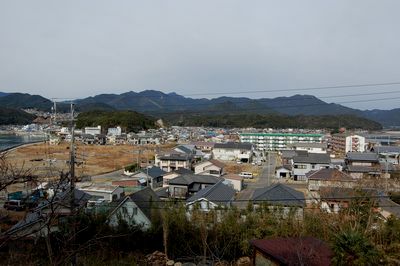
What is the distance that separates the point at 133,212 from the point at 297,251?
4.20 metres

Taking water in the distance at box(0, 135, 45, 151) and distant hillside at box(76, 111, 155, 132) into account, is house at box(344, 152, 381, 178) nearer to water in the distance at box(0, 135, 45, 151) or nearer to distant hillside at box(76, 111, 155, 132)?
water in the distance at box(0, 135, 45, 151)

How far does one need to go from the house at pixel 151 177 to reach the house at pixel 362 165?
10.1 m

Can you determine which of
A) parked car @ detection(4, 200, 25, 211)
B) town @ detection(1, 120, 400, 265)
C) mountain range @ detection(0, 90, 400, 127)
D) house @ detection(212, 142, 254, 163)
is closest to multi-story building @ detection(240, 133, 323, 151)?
town @ detection(1, 120, 400, 265)

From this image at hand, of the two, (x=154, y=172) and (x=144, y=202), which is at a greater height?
(x=144, y=202)

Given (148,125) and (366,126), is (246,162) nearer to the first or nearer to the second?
(148,125)

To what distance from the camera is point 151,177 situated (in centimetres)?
1543

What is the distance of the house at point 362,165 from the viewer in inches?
671

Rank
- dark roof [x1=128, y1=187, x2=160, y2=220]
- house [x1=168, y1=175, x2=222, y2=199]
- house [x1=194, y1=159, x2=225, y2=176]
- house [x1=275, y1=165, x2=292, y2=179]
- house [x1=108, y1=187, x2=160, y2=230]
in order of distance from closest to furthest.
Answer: house [x1=108, y1=187, x2=160, y2=230]
dark roof [x1=128, y1=187, x2=160, y2=220]
house [x1=168, y1=175, x2=222, y2=199]
house [x1=194, y1=159, x2=225, y2=176]
house [x1=275, y1=165, x2=292, y2=179]

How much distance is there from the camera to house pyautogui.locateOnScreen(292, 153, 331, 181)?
1806 centimetres

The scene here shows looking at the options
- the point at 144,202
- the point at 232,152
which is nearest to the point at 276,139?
the point at 232,152

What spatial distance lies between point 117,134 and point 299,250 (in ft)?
126

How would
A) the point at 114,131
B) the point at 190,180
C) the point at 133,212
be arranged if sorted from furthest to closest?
the point at 114,131 → the point at 190,180 → the point at 133,212

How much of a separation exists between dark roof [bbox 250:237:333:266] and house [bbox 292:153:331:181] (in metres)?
13.8

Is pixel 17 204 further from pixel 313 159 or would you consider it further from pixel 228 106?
pixel 228 106
